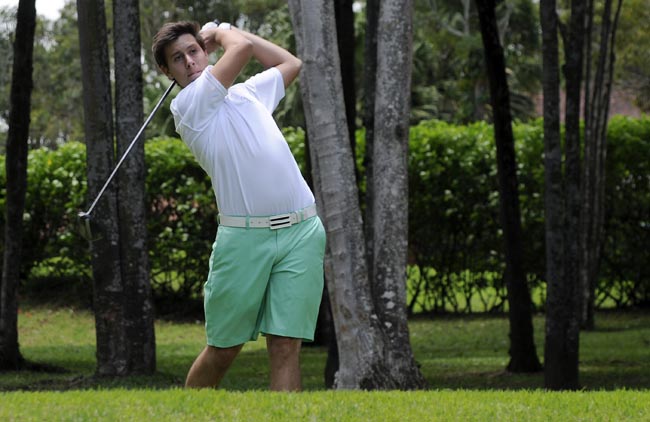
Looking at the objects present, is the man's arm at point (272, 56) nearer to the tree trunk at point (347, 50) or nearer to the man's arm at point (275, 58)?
the man's arm at point (275, 58)

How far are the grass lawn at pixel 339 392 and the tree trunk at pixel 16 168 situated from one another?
39cm

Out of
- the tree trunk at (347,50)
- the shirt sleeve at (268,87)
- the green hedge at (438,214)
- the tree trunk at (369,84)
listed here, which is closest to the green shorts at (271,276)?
the shirt sleeve at (268,87)

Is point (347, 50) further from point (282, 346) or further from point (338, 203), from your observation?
point (282, 346)

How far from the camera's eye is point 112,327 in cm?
891

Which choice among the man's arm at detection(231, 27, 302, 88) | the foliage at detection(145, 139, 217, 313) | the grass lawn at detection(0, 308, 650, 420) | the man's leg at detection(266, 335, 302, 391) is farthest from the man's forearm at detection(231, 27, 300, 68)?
the foliage at detection(145, 139, 217, 313)

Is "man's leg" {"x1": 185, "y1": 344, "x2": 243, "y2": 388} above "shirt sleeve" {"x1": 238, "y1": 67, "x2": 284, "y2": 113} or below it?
below

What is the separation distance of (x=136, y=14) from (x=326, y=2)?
2.06 metres

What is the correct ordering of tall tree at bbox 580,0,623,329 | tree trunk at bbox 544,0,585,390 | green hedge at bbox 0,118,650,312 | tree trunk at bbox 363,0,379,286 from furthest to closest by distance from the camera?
green hedge at bbox 0,118,650,312, tall tree at bbox 580,0,623,329, tree trunk at bbox 363,0,379,286, tree trunk at bbox 544,0,585,390

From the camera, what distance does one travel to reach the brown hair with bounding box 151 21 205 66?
5.24m

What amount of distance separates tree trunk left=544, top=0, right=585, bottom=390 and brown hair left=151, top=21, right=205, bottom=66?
155 inches

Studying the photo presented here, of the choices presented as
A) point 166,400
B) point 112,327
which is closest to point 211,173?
point 166,400

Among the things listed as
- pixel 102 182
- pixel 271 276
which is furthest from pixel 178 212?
pixel 271 276

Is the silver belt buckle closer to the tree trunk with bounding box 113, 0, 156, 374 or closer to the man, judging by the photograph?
the man

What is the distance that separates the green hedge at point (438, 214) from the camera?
603 inches
